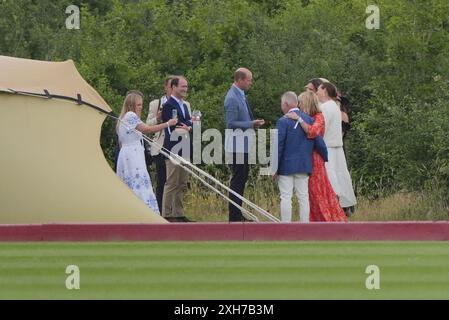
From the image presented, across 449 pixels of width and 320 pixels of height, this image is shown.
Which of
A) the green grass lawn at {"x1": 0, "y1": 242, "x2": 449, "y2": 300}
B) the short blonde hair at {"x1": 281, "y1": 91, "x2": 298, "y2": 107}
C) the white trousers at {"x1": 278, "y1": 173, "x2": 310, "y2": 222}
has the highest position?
the short blonde hair at {"x1": 281, "y1": 91, "x2": 298, "y2": 107}

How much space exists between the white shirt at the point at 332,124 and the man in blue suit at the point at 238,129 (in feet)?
2.58

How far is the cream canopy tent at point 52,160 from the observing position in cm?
1725

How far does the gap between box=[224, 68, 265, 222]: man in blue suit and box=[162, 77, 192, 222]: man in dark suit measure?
65 cm

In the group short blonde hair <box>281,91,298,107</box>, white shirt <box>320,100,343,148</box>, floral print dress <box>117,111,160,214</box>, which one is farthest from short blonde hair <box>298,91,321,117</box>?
floral print dress <box>117,111,160,214</box>

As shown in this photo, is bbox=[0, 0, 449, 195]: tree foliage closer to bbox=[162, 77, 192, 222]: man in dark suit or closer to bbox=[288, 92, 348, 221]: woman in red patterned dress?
bbox=[288, 92, 348, 221]: woman in red patterned dress

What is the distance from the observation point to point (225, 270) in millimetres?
13078

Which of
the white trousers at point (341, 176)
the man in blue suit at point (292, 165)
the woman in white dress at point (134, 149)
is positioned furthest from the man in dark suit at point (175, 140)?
the white trousers at point (341, 176)

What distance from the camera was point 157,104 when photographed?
19891 mm

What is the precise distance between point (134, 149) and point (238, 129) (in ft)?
4.30

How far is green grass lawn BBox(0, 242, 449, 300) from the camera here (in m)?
11.8
